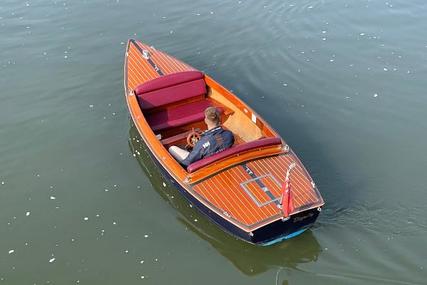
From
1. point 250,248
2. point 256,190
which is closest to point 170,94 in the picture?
point 256,190

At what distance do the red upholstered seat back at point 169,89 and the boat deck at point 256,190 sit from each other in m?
2.87

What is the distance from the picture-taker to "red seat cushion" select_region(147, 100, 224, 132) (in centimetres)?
1075

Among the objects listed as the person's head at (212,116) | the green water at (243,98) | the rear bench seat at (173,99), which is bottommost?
the green water at (243,98)

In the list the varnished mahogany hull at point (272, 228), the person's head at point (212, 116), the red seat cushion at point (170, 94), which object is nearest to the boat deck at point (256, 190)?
the varnished mahogany hull at point (272, 228)

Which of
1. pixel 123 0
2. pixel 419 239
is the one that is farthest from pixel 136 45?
pixel 419 239

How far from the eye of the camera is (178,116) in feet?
36.0

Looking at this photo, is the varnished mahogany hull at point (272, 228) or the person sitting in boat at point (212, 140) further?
the person sitting in boat at point (212, 140)

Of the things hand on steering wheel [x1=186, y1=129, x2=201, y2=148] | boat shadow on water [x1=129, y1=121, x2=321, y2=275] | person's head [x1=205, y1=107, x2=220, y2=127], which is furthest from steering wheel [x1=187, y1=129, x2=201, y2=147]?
boat shadow on water [x1=129, y1=121, x2=321, y2=275]

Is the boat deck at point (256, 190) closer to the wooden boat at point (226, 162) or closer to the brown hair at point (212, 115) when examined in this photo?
the wooden boat at point (226, 162)

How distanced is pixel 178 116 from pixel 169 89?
67 centimetres

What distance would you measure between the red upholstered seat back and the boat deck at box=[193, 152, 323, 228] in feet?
9.42

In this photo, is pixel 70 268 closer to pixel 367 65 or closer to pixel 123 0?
pixel 367 65

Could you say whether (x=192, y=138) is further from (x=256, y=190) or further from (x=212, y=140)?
(x=256, y=190)

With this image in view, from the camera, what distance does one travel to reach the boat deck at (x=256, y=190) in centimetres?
789
